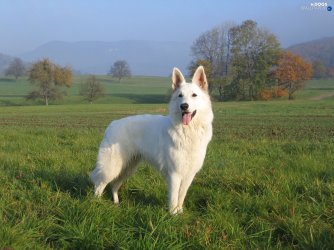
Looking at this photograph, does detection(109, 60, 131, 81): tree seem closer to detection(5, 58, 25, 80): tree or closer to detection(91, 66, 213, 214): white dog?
detection(5, 58, 25, 80): tree

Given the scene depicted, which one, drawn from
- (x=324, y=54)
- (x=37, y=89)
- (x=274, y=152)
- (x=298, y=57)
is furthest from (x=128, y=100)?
(x=324, y=54)

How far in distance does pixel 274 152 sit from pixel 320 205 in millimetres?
4169

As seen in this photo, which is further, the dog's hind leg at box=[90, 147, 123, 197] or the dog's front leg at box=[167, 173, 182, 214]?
the dog's hind leg at box=[90, 147, 123, 197]

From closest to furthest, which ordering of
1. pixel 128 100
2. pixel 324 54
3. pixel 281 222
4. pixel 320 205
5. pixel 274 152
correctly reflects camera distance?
pixel 281 222
pixel 320 205
pixel 274 152
pixel 128 100
pixel 324 54

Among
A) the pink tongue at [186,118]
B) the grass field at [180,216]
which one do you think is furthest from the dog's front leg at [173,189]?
the pink tongue at [186,118]

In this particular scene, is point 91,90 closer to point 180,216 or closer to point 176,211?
point 176,211

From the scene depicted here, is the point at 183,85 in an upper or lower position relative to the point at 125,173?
upper

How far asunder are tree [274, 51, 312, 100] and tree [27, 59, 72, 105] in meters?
37.9

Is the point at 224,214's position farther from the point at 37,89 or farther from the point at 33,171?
the point at 37,89

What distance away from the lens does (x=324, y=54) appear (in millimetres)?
179500

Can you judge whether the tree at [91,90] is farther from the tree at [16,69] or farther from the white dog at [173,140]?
the white dog at [173,140]

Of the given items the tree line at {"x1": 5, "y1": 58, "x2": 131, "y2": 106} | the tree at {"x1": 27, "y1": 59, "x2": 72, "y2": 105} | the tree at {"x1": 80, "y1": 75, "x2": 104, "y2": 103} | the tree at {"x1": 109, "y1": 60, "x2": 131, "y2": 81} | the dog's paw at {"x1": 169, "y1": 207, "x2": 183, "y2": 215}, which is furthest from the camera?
the tree at {"x1": 109, "y1": 60, "x2": 131, "y2": 81}

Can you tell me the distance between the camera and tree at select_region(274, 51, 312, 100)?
211 ft

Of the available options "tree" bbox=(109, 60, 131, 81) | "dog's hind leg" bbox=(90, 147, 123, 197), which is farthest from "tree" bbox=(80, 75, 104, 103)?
"dog's hind leg" bbox=(90, 147, 123, 197)
